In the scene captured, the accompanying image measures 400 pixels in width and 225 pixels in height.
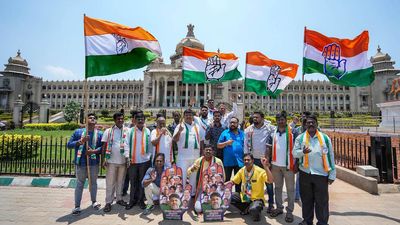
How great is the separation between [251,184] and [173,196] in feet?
5.18

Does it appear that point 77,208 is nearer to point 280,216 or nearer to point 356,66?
point 280,216

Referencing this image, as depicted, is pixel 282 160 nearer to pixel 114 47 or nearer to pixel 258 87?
pixel 258 87

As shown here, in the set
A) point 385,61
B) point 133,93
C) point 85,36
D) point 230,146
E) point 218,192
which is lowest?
point 218,192

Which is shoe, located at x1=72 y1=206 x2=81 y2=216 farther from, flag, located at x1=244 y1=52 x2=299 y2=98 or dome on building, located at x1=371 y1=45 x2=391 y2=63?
dome on building, located at x1=371 y1=45 x2=391 y2=63

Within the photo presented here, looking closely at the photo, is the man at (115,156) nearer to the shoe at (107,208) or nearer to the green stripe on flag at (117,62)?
the shoe at (107,208)

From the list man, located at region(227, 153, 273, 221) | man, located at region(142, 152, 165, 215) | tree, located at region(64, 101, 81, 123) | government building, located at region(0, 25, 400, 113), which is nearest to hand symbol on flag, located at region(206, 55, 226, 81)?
man, located at region(142, 152, 165, 215)

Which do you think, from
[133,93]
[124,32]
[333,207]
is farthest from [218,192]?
[133,93]

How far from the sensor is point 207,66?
824 cm

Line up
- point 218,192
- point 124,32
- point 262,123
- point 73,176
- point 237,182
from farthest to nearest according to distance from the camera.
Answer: point 73,176 → point 124,32 → point 262,123 → point 237,182 → point 218,192

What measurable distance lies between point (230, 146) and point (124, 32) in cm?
395

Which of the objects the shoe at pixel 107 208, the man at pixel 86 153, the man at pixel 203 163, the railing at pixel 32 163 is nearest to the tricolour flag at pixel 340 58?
the man at pixel 203 163

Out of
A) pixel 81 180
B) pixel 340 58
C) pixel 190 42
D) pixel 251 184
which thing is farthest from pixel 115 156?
pixel 190 42

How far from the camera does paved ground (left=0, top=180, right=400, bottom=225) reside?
14.6ft

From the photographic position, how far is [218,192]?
4469 mm
